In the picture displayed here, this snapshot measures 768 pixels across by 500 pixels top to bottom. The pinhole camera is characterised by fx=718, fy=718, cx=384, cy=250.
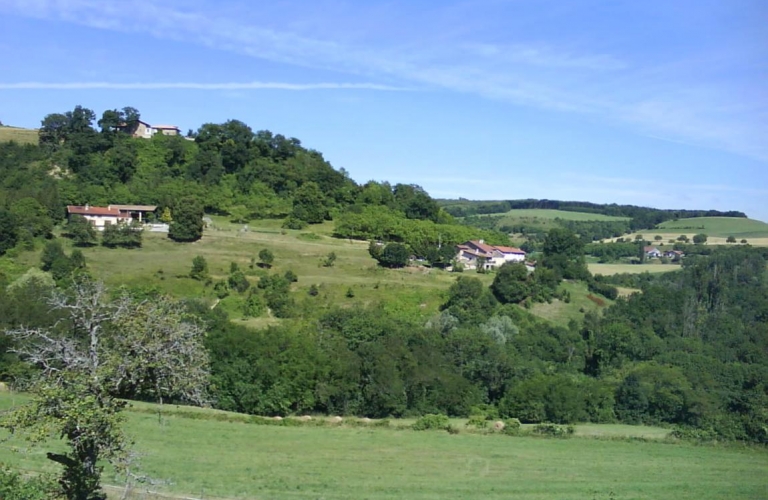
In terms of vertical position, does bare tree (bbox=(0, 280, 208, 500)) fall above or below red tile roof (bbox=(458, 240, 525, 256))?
above

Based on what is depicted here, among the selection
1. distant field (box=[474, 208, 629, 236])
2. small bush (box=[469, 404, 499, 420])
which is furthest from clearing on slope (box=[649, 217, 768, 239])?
small bush (box=[469, 404, 499, 420])

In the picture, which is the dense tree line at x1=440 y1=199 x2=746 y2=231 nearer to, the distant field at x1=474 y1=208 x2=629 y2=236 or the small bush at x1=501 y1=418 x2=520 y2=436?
the distant field at x1=474 y1=208 x2=629 y2=236

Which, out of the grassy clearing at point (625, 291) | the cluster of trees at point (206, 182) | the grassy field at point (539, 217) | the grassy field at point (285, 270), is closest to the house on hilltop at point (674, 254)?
the grassy field at point (539, 217)

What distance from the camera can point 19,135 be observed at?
72250 millimetres

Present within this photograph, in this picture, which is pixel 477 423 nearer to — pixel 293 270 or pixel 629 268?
pixel 293 270

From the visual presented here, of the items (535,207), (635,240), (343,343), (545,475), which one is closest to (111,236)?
(343,343)

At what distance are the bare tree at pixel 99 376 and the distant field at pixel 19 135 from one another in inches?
2660

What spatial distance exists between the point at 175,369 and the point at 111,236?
42.2 metres

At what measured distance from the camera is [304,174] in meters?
67.2

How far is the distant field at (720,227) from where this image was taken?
308 ft

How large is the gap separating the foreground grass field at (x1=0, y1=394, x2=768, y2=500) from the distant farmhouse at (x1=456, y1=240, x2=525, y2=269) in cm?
3043

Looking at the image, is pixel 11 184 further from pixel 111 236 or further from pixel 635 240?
pixel 635 240

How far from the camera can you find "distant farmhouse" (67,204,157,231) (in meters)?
52.9

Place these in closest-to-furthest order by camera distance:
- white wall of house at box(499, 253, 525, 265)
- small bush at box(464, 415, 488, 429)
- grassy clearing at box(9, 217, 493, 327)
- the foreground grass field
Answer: the foreground grass field → small bush at box(464, 415, 488, 429) → grassy clearing at box(9, 217, 493, 327) → white wall of house at box(499, 253, 525, 265)
